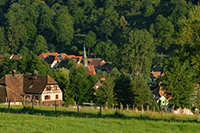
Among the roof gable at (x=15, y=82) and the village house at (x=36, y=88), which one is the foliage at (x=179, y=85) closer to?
the village house at (x=36, y=88)

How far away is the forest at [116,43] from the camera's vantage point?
5591cm

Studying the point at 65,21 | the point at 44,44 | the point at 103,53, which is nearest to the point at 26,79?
the point at 103,53

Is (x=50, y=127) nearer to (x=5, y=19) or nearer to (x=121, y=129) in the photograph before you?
(x=121, y=129)

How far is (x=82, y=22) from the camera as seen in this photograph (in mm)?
192625

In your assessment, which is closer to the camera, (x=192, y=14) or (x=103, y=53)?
(x=192, y=14)

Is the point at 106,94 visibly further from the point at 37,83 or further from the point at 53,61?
the point at 53,61

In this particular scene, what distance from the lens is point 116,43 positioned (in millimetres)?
154750

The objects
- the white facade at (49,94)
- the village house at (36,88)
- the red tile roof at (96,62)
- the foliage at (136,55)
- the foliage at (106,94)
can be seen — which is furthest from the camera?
the red tile roof at (96,62)

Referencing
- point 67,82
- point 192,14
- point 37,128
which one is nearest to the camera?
point 37,128

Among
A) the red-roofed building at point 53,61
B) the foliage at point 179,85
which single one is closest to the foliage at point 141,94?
the foliage at point 179,85

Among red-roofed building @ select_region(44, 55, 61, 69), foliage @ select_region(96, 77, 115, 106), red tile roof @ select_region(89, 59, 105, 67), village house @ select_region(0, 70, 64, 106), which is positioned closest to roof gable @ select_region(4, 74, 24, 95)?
village house @ select_region(0, 70, 64, 106)

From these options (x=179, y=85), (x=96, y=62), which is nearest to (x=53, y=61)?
(x=96, y=62)

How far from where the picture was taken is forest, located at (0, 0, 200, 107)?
55906 millimetres

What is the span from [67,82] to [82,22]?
134m
